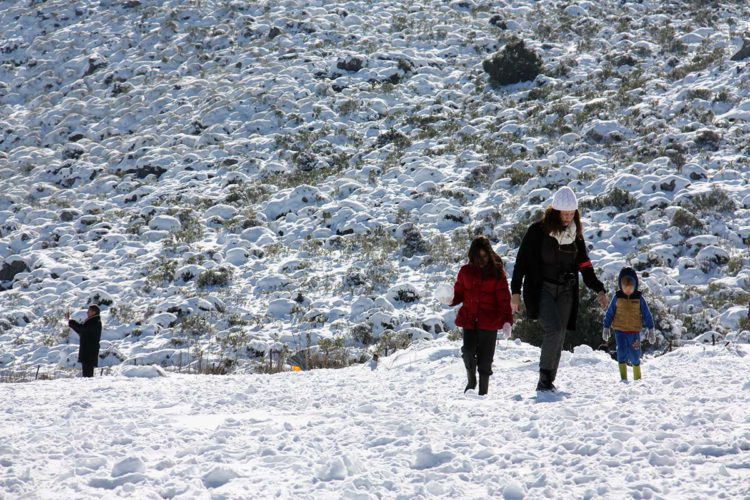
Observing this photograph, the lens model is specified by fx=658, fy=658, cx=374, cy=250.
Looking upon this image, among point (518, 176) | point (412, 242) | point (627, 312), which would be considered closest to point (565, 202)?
point (627, 312)

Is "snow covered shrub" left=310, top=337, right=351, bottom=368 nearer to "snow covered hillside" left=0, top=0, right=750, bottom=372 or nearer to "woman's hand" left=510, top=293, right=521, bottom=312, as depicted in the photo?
"snow covered hillside" left=0, top=0, right=750, bottom=372

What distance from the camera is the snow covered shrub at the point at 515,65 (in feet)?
88.3

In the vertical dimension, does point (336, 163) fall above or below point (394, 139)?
below

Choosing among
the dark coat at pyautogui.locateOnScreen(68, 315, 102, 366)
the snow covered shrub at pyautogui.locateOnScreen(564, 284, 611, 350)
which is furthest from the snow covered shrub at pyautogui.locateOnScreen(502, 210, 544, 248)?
the dark coat at pyautogui.locateOnScreen(68, 315, 102, 366)

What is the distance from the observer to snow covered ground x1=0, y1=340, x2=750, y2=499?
10.7 feet

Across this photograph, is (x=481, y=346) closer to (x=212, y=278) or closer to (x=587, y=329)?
(x=587, y=329)

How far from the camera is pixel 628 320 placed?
7.47 metres

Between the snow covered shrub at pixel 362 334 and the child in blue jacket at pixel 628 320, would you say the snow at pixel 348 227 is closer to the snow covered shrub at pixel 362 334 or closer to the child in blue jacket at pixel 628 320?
Result: the snow covered shrub at pixel 362 334

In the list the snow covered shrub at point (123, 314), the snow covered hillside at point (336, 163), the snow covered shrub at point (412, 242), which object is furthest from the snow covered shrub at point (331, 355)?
the snow covered shrub at point (123, 314)

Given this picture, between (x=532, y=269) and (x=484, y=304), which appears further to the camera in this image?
(x=484, y=304)

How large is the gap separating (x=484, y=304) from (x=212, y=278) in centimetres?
1282

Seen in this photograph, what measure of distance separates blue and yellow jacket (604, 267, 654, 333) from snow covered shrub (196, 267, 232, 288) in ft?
40.6

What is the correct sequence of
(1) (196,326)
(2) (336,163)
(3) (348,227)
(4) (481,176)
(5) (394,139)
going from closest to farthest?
(1) (196,326) → (3) (348,227) → (4) (481,176) → (2) (336,163) → (5) (394,139)

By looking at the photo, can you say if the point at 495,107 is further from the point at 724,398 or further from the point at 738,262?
the point at 724,398
